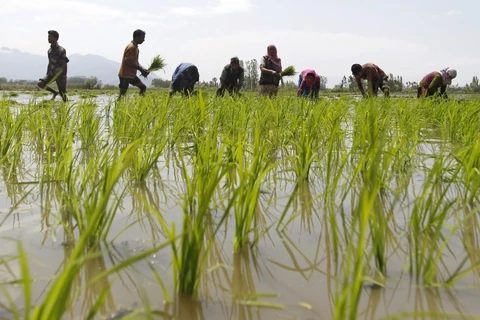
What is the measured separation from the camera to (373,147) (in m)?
1.20

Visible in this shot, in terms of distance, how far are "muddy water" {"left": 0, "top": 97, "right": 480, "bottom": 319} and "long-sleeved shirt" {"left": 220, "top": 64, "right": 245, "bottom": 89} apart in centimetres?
668

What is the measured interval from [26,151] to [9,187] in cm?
103

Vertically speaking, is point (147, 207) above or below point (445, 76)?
below

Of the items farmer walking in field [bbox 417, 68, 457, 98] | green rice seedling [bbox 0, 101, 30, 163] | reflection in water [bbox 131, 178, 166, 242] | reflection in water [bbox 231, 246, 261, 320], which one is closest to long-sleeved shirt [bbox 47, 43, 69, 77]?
green rice seedling [bbox 0, 101, 30, 163]

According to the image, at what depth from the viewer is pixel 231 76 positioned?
8188mm

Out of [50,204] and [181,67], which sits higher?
[181,67]

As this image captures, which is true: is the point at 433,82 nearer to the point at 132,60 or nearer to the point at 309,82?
the point at 309,82

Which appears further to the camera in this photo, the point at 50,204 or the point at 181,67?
the point at 181,67

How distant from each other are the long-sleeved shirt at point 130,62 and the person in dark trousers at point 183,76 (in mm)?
976

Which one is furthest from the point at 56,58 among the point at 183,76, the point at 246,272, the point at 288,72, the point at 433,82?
the point at 246,272

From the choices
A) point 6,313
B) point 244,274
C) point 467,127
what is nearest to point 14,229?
point 6,313

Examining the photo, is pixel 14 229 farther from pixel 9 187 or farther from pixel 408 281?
pixel 408 281

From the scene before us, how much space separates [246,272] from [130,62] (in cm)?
643

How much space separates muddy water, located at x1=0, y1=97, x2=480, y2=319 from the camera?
92 cm
